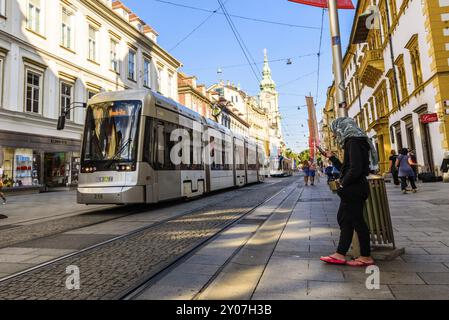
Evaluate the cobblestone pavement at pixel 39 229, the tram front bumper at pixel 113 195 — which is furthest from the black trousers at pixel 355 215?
the tram front bumper at pixel 113 195

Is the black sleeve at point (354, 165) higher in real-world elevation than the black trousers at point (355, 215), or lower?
higher

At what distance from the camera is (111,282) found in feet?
11.4

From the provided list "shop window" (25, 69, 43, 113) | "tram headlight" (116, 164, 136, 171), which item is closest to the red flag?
"tram headlight" (116, 164, 136, 171)

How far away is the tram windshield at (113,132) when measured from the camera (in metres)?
8.80

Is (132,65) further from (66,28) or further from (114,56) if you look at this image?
(66,28)

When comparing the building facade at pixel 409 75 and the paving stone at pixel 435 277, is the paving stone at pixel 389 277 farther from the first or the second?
the building facade at pixel 409 75

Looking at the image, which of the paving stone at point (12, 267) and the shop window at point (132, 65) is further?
the shop window at point (132, 65)

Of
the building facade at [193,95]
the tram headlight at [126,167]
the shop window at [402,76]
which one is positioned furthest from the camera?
the building facade at [193,95]

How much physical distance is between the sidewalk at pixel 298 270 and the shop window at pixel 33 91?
17306 mm

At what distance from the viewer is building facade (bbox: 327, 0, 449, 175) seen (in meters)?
15.5

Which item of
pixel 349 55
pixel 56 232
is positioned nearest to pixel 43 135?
pixel 56 232
